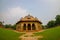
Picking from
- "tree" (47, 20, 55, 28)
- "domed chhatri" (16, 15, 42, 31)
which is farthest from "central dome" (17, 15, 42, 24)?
"tree" (47, 20, 55, 28)

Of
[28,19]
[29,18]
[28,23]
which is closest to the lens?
[28,23]

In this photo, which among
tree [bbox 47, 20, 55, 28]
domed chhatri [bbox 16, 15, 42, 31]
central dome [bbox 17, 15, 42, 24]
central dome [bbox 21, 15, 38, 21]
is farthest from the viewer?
tree [bbox 47, 20, 55, 28]

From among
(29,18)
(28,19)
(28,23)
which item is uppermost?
(29,18)

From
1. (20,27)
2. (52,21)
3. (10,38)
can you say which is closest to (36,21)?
(20,27)

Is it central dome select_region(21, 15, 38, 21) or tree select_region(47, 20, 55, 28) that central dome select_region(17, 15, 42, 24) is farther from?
tree select_region(47, 20, 55, 28)

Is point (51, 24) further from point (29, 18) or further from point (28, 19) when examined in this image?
point (28, 19)

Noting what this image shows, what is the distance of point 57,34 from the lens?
102 ft

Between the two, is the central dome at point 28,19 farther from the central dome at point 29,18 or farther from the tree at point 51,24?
the tree at point 51,24

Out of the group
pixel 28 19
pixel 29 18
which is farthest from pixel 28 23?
pixel 29 18

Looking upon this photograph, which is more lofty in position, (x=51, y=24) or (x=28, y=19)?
(x=28, y=19)

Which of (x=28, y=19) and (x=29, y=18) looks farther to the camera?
(x=29, y=18)

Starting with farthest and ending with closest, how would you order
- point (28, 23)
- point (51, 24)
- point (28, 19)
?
point (51, 24) → point (28, 19) → point (28, 23)

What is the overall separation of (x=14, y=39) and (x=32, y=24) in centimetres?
2227

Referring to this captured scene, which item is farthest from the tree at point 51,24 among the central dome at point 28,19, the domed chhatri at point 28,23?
the central dome at point 28,19
